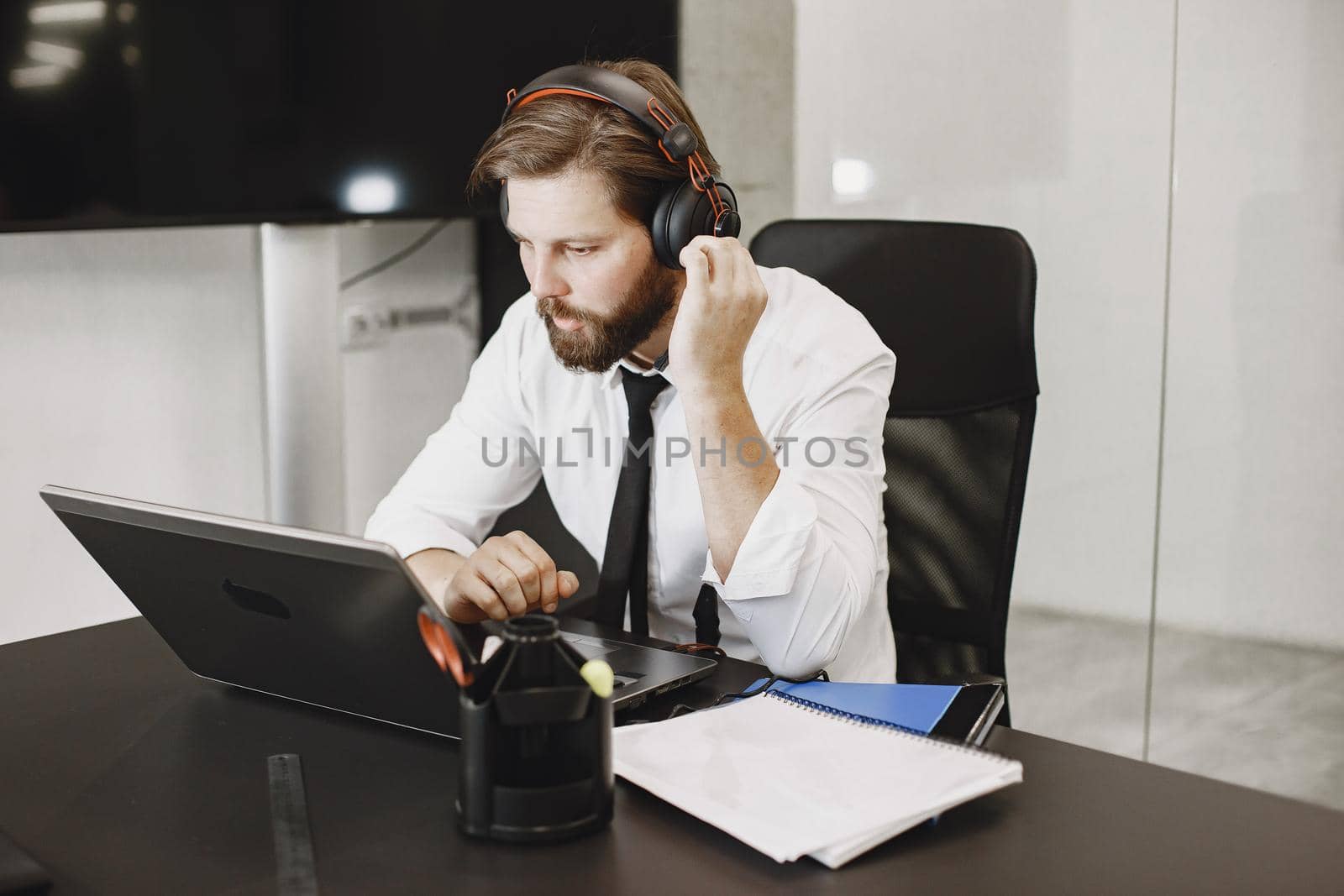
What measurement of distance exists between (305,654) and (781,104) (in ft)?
5.87

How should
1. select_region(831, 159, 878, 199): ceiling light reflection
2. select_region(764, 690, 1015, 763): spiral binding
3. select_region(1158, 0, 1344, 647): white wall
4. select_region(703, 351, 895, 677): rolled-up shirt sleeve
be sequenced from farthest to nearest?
select_region(831, 159, 878, 199): ceiling light reflection → select_region(1158, 0, 1344, 647): white wall → select_region(703, 351, 895, 677): rolled-up shirt sleeve → select_region(764, 690, 1015, 763): spiral binding

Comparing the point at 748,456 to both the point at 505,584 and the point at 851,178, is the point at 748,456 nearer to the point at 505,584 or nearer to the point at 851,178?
the point at 505,584

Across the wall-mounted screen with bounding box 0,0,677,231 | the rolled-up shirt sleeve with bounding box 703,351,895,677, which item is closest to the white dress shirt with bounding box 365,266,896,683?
the rolled-up shirt sleeve with bounding box 703,351,895,677

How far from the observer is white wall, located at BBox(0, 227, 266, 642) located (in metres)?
1.89

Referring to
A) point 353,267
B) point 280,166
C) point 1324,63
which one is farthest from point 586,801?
point 353,267

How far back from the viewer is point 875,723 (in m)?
0.85

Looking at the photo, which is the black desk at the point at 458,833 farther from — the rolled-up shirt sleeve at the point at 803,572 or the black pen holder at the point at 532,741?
the rolled-up shirt sleeve at the point at 803,572

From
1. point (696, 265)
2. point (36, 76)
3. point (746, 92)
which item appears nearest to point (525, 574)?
point (696, 265)

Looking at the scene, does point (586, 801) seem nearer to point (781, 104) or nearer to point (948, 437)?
point (948, 437)

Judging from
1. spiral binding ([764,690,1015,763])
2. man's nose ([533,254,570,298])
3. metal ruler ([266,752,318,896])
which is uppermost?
man's nose ([533,254,570,298])

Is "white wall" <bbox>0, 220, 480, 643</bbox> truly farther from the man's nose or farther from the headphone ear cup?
the headphone ear cup

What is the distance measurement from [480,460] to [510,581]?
443 mm

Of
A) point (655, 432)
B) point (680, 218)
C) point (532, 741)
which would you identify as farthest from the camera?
point (655, 432)

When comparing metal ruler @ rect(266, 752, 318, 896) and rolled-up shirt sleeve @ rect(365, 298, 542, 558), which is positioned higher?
rolled-up shirt sleeve @ rect(365, 298, 542, 558)
